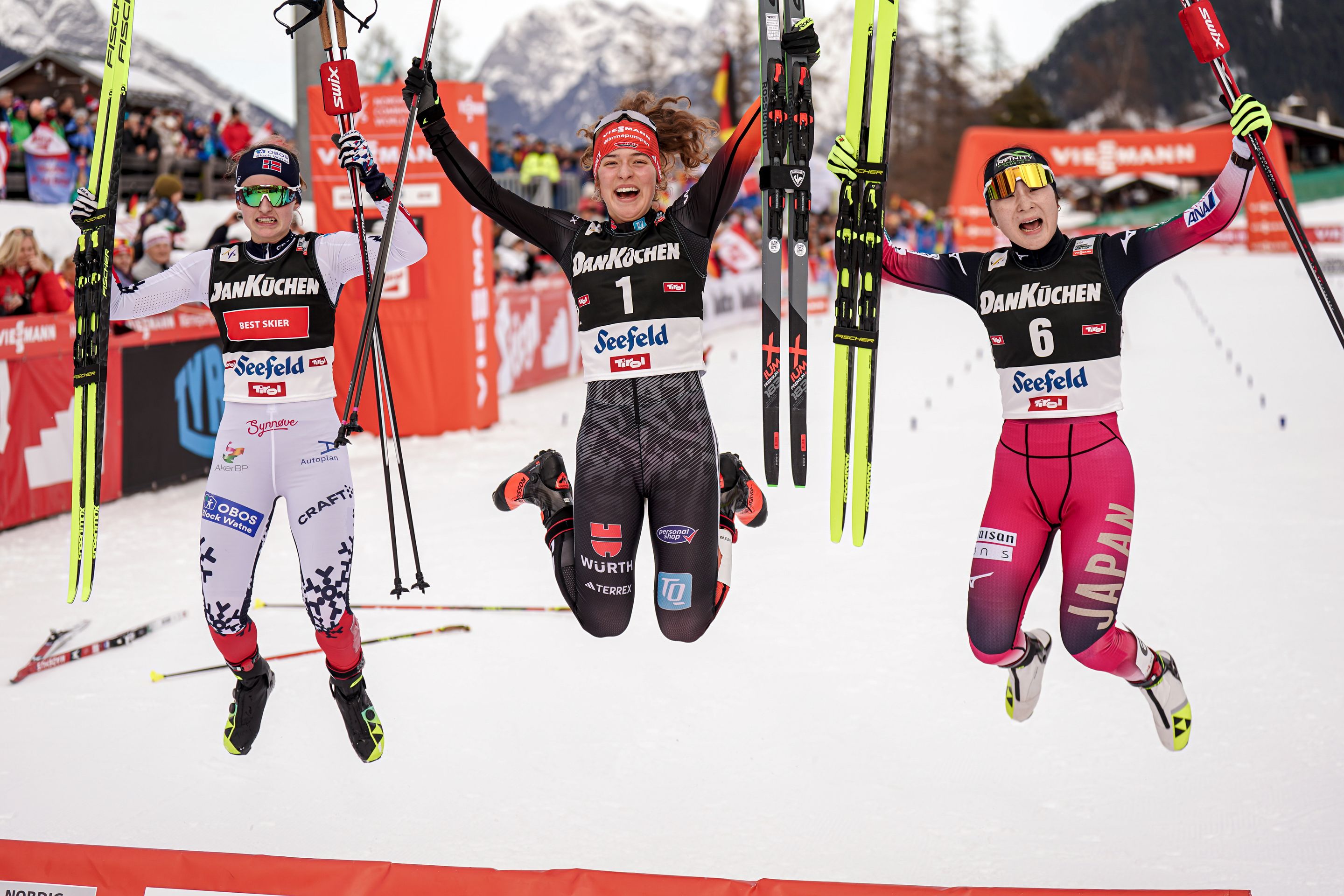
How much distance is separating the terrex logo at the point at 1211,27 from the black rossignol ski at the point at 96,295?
3830 millimetres

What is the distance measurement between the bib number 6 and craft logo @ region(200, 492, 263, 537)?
9.44 feet

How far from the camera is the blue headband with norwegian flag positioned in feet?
13.6

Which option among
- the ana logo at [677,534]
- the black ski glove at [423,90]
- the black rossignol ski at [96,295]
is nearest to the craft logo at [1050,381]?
the ana logo at [677,534]

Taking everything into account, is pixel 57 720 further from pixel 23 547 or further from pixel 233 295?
pixel 23 547

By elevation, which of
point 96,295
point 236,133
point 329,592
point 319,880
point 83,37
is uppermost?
point 83,37

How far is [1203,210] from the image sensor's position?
153 inches

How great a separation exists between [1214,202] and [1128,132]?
30.1 meters

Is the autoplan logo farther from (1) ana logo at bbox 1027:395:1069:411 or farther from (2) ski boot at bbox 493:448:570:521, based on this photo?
(1) ana logo at bbox 1027:395:1069:411

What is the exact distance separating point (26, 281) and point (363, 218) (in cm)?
596

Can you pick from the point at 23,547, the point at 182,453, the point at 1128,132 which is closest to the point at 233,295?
the point at 23,547

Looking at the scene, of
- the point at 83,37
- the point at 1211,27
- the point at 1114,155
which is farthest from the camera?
the point at 83,37

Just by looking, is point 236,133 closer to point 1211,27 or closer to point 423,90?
point 423,90

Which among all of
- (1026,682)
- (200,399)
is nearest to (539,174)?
(200,399)

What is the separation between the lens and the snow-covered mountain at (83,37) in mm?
28766
